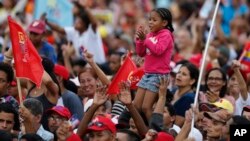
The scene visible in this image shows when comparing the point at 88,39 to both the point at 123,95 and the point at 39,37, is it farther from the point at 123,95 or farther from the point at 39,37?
the point at 123,95

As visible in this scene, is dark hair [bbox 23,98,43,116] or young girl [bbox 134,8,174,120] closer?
dark hair [bbox 23,98,43,116]

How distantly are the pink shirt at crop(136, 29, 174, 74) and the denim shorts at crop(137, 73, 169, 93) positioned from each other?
0.17 ft

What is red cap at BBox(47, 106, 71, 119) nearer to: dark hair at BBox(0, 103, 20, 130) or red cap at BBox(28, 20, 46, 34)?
dark hair at BBox(0, 103, 20, 130)

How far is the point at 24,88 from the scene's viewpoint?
15.4 m

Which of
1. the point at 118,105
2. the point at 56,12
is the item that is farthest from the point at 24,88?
the point at 56,12

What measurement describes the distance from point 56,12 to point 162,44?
717cm

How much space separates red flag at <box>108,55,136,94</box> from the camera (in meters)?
14.4

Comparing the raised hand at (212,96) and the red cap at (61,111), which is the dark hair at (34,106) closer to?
the red cap at (61,111)

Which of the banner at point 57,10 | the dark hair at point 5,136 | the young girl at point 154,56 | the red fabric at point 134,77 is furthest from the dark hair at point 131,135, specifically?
the banner at point 57,10

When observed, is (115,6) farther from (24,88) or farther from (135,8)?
(24,88)

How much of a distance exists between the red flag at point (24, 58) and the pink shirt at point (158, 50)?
1.23 meters

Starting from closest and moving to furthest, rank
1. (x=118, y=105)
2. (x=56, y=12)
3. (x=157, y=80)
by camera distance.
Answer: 1. (x=157, y=80)
2. (x=118, y=105)
3. (x=56, y=12)

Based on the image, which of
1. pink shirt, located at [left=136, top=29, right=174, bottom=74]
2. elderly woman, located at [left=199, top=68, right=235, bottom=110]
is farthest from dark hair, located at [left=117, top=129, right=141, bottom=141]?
elderly woman, located at [left=199, top=68, right=235, bottom=110]

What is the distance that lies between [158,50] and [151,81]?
41 centimetres
